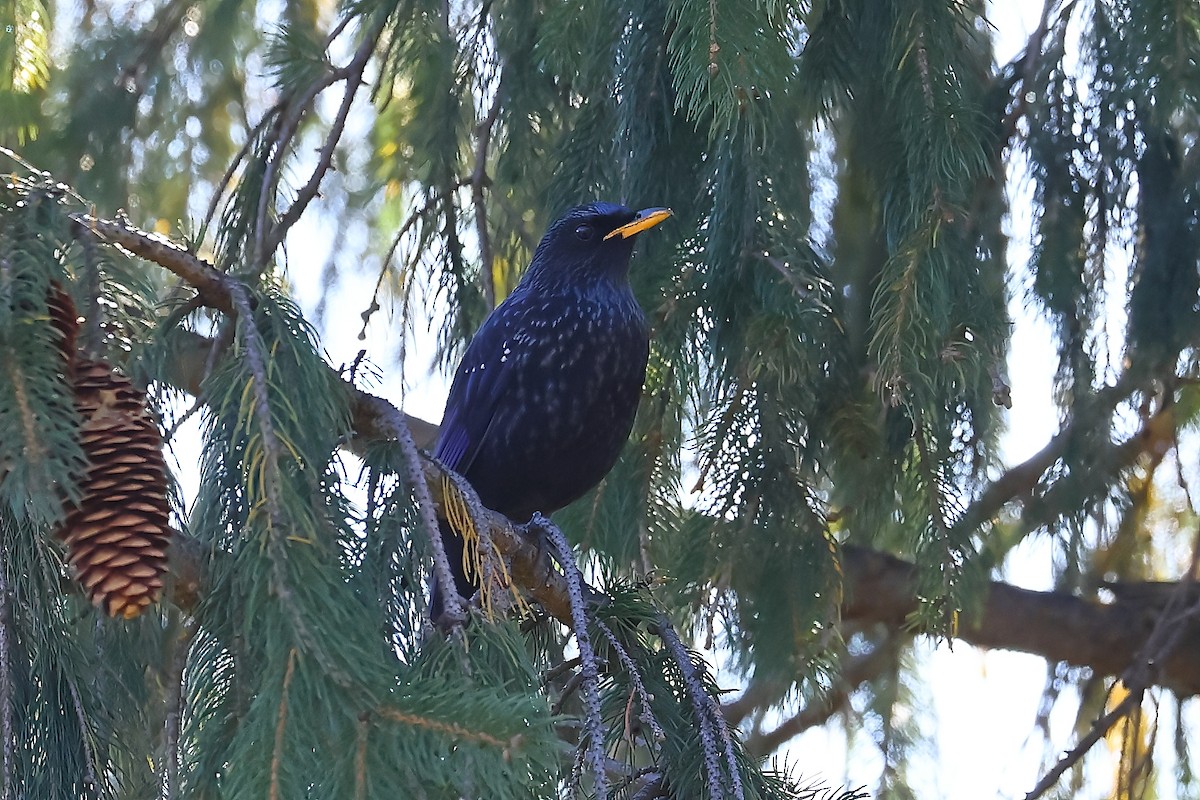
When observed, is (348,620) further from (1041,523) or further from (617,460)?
(1041,523)

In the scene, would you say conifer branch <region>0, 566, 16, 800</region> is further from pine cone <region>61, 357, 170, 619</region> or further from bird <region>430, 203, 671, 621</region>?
bird <region>430, 203, 671, 621</region>

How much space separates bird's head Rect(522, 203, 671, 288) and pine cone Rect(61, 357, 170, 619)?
1.42m

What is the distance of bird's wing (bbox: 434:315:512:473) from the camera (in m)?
2.76

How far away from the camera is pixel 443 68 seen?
2.85 meters

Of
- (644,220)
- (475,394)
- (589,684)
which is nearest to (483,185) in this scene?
(475,394)

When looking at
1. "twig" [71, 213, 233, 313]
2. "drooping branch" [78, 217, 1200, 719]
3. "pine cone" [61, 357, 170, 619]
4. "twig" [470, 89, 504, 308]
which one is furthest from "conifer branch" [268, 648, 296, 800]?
"drooping branch" [78, 217, 1200, 719]

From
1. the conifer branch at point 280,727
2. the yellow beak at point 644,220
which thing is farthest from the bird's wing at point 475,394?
the conifer branch at point 280,727

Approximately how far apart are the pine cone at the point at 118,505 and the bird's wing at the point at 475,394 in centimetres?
154

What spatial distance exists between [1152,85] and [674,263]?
837mm

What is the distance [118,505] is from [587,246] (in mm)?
1672

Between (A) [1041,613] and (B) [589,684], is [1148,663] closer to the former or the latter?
(A) [1041,613]

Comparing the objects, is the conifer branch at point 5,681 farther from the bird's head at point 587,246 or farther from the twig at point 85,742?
the bird's head at point 587,246

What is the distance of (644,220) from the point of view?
2.42m

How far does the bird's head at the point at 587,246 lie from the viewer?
2615 millimetres
